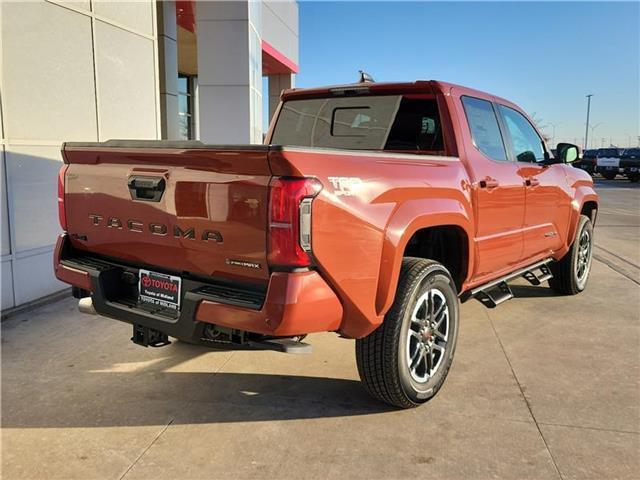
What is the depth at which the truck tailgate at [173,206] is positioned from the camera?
2609 millimetres

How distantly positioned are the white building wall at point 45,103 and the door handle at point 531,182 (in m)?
4.67

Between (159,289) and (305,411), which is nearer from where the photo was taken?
(159,289)

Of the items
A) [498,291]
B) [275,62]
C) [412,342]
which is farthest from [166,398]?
[275,62]

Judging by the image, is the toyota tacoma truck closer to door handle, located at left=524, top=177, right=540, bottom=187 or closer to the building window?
door handle, located at left=524, top=177, right=540, bottom=187

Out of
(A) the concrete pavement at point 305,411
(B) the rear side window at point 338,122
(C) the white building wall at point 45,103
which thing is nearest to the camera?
(A) the concrete pavement at point 305,411

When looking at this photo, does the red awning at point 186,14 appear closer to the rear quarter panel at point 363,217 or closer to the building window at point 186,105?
the building window at point 186,105

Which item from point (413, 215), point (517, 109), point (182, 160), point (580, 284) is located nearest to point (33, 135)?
point (182, 160)

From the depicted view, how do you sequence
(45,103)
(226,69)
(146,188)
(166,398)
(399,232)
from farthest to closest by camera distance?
(226,69)
(45,103)
(166,398)
(399,232)
(146,188)

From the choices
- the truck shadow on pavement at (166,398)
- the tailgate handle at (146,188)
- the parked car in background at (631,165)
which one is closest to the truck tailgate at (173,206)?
the tailgate handle at (146,188)

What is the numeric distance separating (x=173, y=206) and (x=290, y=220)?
2.34 ft

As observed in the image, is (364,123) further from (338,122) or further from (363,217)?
(363,217)

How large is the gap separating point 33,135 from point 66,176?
8.30 ft

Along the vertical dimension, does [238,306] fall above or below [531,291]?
above

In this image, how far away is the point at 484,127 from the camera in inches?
177
